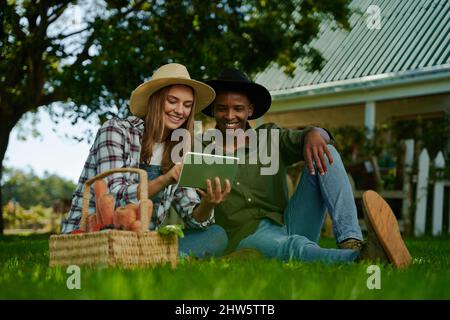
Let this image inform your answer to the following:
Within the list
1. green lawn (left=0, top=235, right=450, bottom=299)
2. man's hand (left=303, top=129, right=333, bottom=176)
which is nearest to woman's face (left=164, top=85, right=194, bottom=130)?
man's hand (left=303, top=129, right=333, bottom=176)

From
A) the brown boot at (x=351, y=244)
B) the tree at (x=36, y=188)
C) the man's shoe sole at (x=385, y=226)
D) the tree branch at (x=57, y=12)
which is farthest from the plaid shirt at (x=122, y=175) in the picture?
the tree at (x=36, y=188)

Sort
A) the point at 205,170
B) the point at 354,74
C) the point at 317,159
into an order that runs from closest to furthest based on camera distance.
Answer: the point at 205,170, the point at 317,159, the point at 354,74

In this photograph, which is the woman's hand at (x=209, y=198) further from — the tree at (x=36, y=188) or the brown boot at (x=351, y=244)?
the tree at (x=36, y=188)

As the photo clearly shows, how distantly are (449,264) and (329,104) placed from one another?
35.9 ft

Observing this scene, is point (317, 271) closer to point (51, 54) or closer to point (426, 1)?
point (51, 54)

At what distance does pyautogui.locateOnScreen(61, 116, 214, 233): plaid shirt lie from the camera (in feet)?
13.6

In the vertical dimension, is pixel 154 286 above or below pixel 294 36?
below

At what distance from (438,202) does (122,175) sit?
312 inches

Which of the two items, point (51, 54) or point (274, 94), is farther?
point (274, 94)

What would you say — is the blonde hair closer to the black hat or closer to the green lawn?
the black hat

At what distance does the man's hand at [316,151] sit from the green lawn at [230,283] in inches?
32.1
